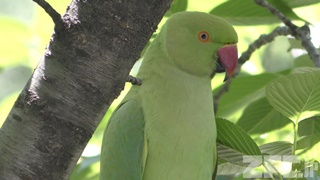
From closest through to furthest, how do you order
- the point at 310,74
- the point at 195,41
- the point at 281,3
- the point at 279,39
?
the point at 310,74 → the point at 195,41 → the point at 281,3 → the point at 279,39

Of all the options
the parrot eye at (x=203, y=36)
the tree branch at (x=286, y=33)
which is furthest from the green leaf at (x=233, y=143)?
the tree branch at (x=286, y=33)

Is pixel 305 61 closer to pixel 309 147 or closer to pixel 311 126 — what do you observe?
pixel 311 126

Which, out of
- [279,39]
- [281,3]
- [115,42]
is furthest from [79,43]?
[279,39]

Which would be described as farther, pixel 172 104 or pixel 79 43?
pixel 172 104

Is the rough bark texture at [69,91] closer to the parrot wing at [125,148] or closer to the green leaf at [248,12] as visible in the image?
the parrot wing at [125,148]

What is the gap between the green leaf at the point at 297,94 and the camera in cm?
94

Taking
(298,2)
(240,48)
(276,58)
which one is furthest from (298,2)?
(276,58)

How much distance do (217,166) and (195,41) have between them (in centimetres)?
23

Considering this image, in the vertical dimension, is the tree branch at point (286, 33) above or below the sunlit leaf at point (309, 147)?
above

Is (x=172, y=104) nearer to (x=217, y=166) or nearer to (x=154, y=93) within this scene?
(x=154, y=93)

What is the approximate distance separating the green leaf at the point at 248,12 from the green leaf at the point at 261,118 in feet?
0.60

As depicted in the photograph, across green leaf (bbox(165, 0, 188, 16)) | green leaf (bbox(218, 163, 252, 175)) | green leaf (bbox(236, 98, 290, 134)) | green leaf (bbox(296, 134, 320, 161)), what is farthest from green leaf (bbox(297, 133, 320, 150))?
green leaf (bbox(165, 0, 188, 16))

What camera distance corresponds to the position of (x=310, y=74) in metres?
0.94

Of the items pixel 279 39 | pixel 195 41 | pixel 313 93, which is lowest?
pixel 313 93
